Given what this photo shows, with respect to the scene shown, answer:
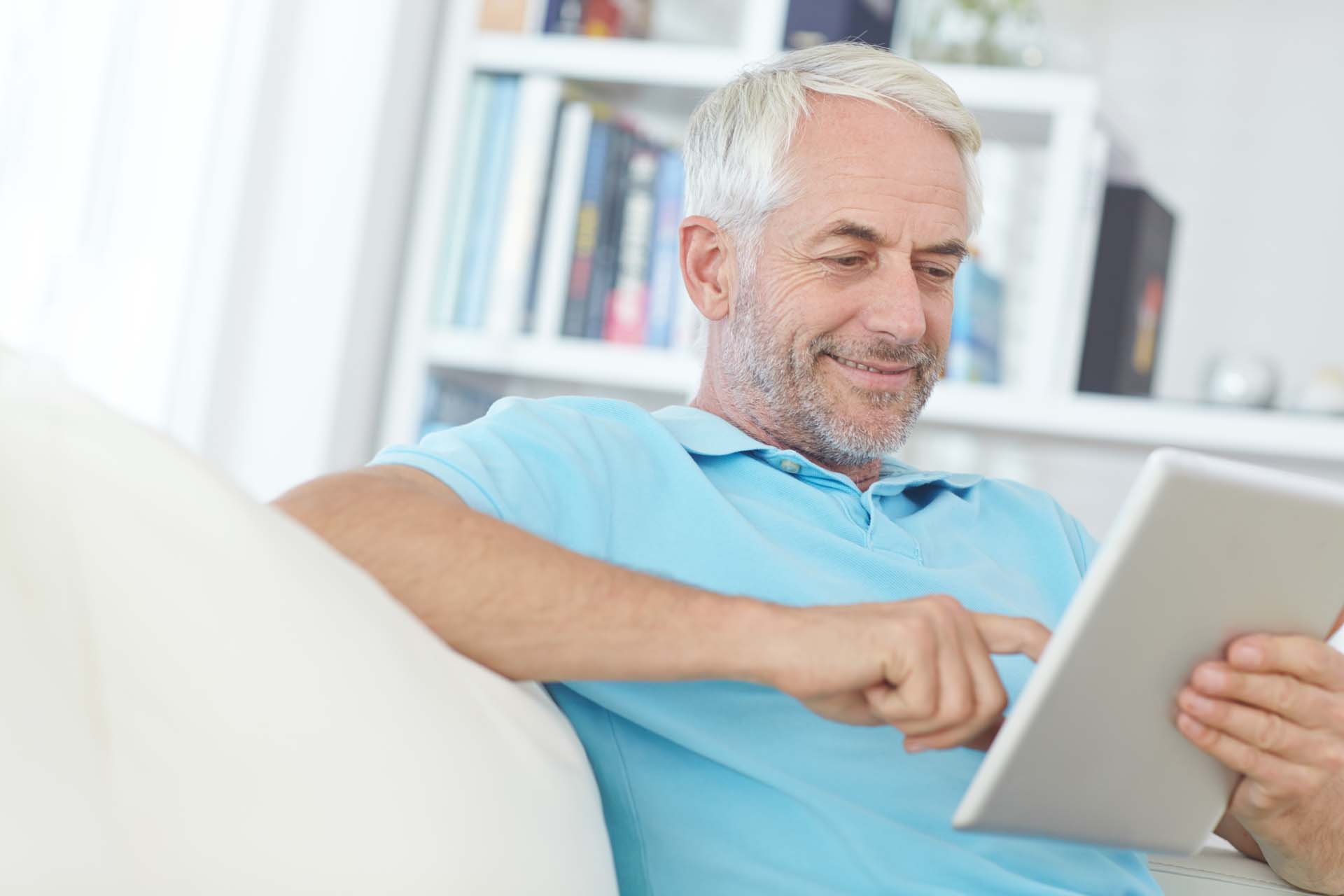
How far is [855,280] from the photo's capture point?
1.44 meters

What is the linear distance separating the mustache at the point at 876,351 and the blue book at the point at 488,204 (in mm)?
1084

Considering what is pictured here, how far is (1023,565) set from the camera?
138 centimetres

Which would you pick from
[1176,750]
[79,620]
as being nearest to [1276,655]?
[1176,750]

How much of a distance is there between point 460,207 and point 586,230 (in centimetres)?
21

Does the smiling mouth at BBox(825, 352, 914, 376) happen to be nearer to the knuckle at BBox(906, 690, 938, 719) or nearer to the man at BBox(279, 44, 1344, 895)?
the man at BBox(279, 44, 1344, 895)

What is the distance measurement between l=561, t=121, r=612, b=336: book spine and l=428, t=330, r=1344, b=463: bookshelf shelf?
0.16ft

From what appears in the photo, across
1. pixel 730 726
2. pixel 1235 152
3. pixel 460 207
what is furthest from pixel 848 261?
pixel 1235 152

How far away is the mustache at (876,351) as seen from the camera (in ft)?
4.70

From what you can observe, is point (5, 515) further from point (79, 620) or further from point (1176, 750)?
point (1176, 750)

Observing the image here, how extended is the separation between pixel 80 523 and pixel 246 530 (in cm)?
8

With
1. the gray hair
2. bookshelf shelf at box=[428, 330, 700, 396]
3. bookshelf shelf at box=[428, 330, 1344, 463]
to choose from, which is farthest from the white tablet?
bookshelf shelf at box=[428, 330, 700, 396]

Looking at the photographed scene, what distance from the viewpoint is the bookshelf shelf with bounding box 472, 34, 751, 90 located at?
A: 2.38 m

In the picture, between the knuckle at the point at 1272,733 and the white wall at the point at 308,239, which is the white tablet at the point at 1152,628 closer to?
the knuckle at the point at 1272,733

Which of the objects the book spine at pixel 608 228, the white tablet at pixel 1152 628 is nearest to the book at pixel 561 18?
the book spine at pixel 608 228
